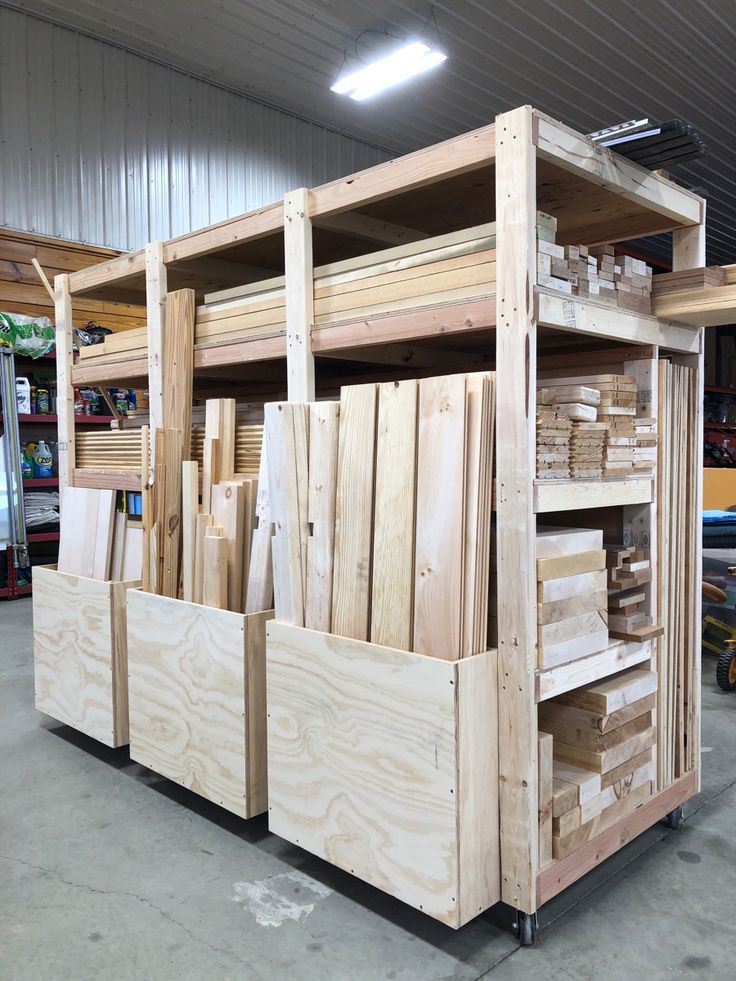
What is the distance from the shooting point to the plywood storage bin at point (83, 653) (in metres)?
3.25

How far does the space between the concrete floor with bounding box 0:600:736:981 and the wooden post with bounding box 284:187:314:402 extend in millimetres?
1582

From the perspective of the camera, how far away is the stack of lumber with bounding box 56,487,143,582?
3506 millimetres

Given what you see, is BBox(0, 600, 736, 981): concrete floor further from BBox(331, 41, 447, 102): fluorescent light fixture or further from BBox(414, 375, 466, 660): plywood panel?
BBox(331, 41, 447, 102): fluorescent light fixture

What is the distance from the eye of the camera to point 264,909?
2.25m

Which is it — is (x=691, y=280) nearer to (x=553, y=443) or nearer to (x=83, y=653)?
(x=553, y=443)

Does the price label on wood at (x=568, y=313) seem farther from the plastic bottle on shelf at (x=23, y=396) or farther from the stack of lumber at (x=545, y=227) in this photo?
the plastic bottle on shelf at (x=23, y=396)

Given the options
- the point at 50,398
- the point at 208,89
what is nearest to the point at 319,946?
the point at 50,398

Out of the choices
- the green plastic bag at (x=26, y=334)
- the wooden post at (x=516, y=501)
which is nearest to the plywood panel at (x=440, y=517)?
the wooden post at (x=516, y=501)

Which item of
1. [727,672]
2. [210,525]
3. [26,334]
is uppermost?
[26,334]

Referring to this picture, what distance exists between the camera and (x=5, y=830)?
2.77 meters

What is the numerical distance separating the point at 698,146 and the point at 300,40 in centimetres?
586

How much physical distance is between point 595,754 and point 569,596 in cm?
52

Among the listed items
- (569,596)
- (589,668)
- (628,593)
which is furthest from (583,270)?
(589,668)

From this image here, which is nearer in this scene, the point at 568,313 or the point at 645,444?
the point at 568,313
